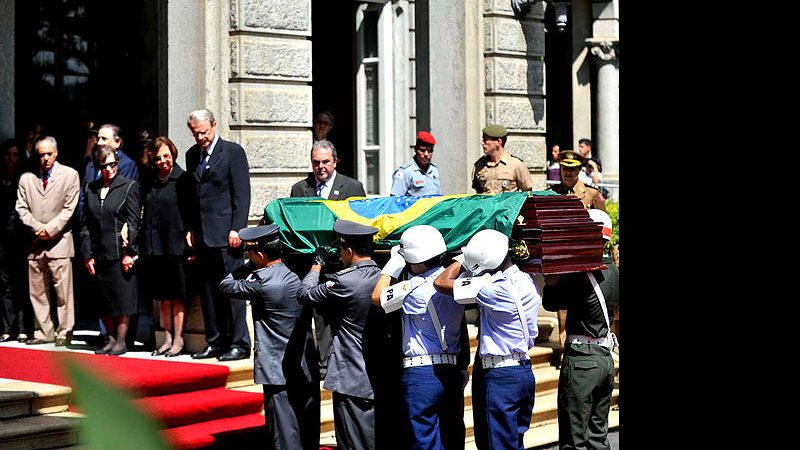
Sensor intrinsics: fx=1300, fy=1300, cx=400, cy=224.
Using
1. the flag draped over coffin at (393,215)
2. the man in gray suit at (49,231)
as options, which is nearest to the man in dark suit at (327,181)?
the flag draped over coffin at (393,215)

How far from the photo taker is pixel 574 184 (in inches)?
423

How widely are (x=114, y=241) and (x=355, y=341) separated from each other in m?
2.97

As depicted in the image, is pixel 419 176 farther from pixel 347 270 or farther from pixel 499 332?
pixel 499 332

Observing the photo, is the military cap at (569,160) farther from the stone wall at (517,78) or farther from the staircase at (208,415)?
the stone wall at (517,78)

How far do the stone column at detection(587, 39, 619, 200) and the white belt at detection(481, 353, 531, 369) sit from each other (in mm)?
13658

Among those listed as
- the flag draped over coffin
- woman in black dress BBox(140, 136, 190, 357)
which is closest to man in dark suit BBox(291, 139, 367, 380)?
the flag draped over coffin

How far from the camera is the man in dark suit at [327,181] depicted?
953cm

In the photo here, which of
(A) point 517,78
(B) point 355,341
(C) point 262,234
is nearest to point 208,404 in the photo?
(C) point 262,234

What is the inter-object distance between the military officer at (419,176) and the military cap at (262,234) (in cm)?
288

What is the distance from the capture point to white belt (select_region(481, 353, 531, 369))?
7.33 m

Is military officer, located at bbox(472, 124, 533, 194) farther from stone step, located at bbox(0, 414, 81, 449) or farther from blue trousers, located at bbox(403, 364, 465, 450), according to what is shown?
stone step, located at bbox(0, 414, 81, 449)

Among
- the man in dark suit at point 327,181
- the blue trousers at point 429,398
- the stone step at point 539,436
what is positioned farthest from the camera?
the man in dark suit at point 327,181
